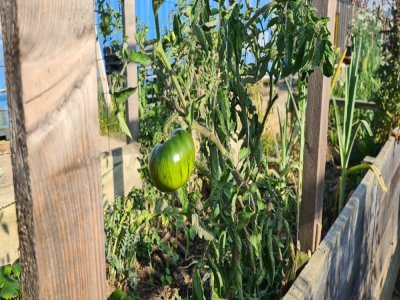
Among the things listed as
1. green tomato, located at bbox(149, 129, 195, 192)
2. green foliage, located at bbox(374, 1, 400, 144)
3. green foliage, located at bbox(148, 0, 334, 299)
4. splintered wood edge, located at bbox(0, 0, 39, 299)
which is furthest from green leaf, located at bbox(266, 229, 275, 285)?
green foliage, located at bbox(374, 1, 400, 144)

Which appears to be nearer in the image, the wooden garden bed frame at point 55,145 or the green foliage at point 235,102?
the wooden garden bed frame at point 55,145

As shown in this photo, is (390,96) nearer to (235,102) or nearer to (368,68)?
(368,68)

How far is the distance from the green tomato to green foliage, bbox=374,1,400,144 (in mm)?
3155

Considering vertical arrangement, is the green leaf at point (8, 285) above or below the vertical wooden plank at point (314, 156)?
below

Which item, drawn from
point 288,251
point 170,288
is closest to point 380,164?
point 288,251

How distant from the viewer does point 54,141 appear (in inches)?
23.8

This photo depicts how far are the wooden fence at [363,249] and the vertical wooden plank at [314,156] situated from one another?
0.12 metres

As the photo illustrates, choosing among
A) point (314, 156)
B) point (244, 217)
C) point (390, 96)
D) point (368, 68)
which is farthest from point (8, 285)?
point (368, 68)

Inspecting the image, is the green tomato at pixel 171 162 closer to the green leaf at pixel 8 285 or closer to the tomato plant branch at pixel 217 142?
the tomato plant branch at pixel 217 142

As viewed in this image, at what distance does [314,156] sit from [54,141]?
5.41 ft

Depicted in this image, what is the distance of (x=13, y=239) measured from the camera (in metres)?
2.27

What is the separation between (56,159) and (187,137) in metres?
0.57

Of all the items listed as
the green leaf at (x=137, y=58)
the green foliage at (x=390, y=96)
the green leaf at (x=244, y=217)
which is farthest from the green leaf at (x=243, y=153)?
the green foliage at (x=390, y=96)

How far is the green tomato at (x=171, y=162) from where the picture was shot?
1098 millimetres
